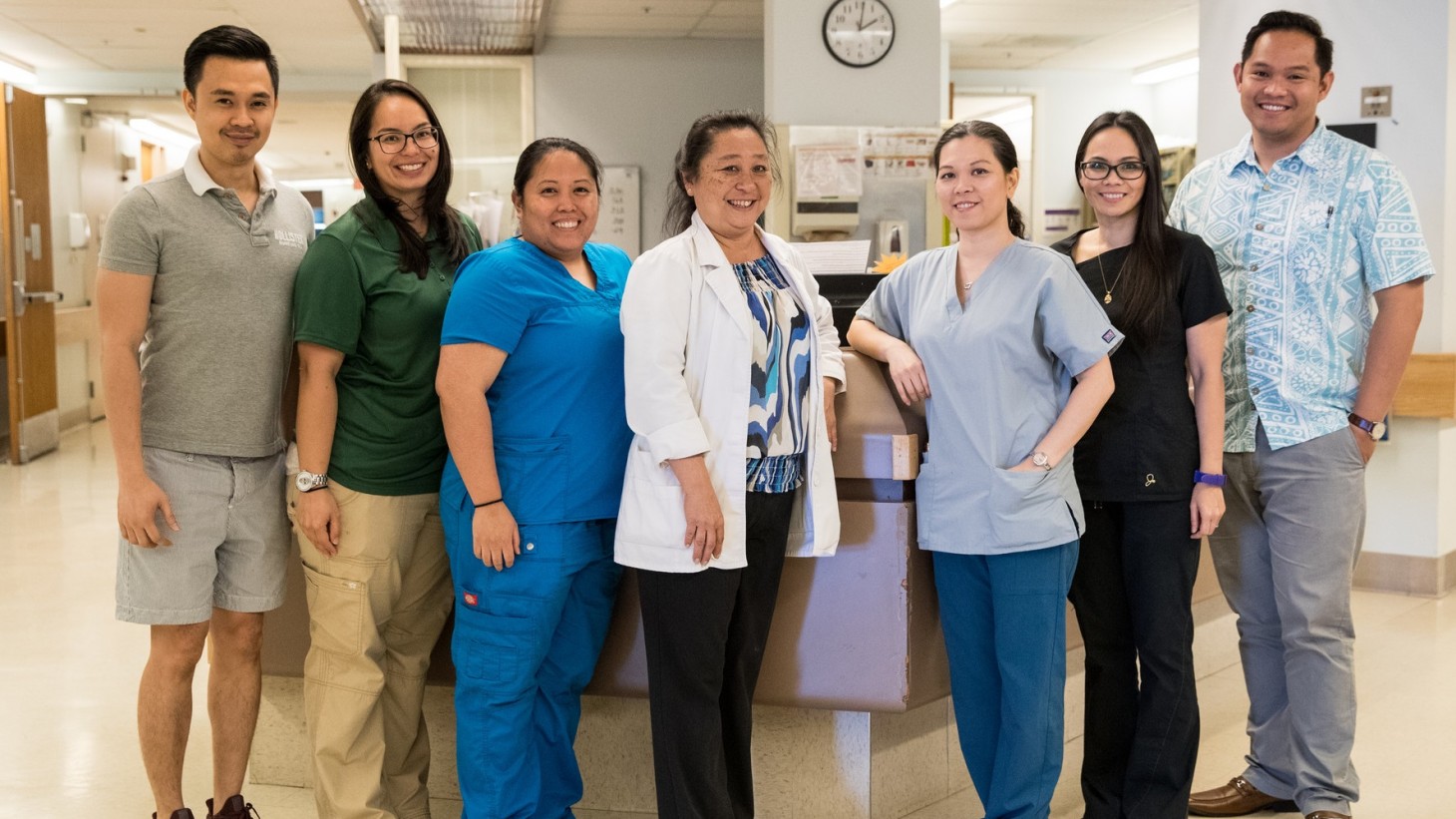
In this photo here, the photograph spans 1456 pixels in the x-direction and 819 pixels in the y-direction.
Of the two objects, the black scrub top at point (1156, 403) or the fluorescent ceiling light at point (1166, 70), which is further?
the fluorescent ceiling light at point (1166, 70)

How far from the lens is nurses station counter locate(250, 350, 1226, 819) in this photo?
245 cm

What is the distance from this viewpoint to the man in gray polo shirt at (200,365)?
7.37 feet

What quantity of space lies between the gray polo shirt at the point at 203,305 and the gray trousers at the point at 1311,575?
207 cm

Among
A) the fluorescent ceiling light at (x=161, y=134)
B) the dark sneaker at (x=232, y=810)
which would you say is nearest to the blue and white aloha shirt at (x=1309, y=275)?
the dark sneaker at (x=232, y=810)

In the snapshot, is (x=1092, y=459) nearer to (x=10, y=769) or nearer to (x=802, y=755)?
(x=802, y=755)

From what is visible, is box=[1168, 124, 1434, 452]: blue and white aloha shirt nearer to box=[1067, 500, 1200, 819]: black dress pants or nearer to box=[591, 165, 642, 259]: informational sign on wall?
box=[1067, 500, 1200, 819]: black dress pants

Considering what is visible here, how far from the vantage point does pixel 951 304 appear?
2318 millimetres

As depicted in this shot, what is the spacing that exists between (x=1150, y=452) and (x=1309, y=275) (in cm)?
59

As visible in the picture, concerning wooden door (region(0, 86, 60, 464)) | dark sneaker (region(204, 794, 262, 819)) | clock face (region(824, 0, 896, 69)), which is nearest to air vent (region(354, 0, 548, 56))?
clock face (region(824, 0, 896, 69))

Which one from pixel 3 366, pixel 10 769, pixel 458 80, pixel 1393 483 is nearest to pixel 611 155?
pixel 458 80

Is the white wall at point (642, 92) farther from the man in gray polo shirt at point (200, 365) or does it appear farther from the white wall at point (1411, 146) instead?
the man in gray polo shirt at point (200, 365)

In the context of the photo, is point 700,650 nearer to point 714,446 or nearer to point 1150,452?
point 714,446

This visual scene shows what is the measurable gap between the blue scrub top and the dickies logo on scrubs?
41 centimetres

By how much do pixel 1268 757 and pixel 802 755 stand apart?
110 cm
